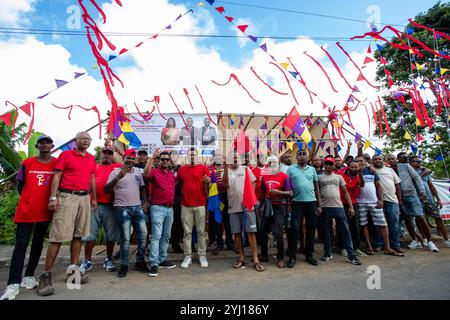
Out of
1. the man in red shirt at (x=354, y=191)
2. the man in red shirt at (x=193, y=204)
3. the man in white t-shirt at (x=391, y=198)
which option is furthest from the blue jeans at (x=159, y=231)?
the man in white t-shirt at (x=391, y=198)

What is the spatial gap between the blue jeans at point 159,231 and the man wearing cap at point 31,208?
1428 millimetres

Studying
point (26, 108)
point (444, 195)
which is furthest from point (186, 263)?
point (444, 195)

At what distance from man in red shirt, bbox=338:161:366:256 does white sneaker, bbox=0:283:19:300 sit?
5.09 meters

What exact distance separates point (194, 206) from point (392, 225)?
13.0 feet

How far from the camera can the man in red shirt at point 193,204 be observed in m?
4.39

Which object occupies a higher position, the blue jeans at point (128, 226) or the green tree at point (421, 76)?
the green tree at point (421, 76)

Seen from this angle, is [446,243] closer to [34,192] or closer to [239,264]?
[239,264]

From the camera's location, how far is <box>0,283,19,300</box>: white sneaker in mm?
2952

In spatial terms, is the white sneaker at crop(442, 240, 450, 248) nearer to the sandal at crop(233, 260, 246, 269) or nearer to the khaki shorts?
the sandal at crop(233, 260, 246, 269)

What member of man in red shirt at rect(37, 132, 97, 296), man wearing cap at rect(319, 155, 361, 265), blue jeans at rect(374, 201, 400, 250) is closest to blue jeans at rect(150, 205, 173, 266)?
man in red shirt at rect(37, 132, 97, 296)

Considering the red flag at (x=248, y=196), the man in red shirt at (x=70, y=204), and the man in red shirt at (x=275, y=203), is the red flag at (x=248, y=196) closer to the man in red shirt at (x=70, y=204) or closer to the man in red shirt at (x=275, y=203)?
the man in red shirt at (x=275, y=203)
